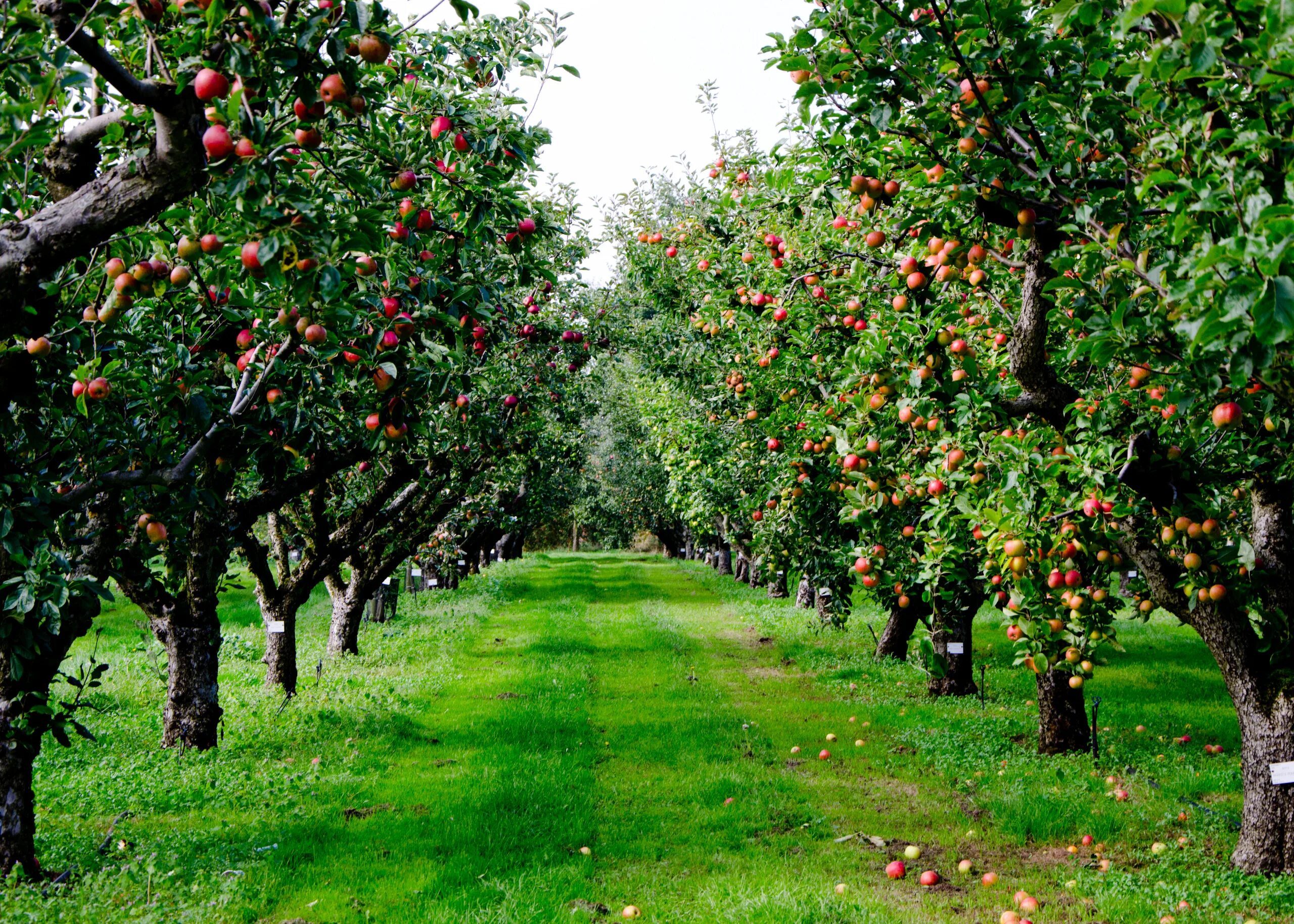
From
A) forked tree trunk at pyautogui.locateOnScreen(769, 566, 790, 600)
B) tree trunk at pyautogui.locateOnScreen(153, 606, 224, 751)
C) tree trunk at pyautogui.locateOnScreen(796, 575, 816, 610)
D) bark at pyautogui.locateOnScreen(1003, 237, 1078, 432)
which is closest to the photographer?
bark at pyautogui.locateOnScreen(1003, 237, 1078, 432)

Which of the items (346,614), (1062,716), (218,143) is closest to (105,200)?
(218,143)

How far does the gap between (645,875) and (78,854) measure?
397 centimetres

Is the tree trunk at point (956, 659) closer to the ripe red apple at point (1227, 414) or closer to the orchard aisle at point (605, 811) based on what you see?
the orchard aisle at point (605, 811)

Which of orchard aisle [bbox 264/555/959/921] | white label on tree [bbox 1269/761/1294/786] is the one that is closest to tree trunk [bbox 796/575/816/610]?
orchard aisle [bbox 264/555/959/921]

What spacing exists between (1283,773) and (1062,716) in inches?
146

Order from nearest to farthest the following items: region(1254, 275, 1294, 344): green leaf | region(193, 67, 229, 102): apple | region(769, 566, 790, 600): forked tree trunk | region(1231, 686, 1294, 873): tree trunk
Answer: region(1254, 275, 1294, 344): green leaf
region(193, 67, 229, 102): apple
region(1231, 686, 1294, 873): tree trunk
region(769, 566, 790, 600): forked tree trunk

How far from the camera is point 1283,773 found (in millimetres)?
5953

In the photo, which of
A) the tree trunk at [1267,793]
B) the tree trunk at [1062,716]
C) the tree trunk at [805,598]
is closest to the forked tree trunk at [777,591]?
the tree trunk at [805,598]

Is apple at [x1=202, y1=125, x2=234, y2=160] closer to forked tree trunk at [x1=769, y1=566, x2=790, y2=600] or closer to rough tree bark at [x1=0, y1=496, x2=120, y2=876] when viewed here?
rough tree bark at [x1=0, y1=496, x2=120, y2=876]

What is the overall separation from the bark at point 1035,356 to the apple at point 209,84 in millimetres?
4526

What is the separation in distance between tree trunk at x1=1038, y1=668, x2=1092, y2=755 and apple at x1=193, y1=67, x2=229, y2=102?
916 cm

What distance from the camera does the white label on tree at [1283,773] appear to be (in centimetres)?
593

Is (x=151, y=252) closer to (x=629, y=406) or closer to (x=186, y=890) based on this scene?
(x=186, y=890)

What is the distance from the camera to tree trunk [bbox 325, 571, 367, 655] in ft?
52.7
